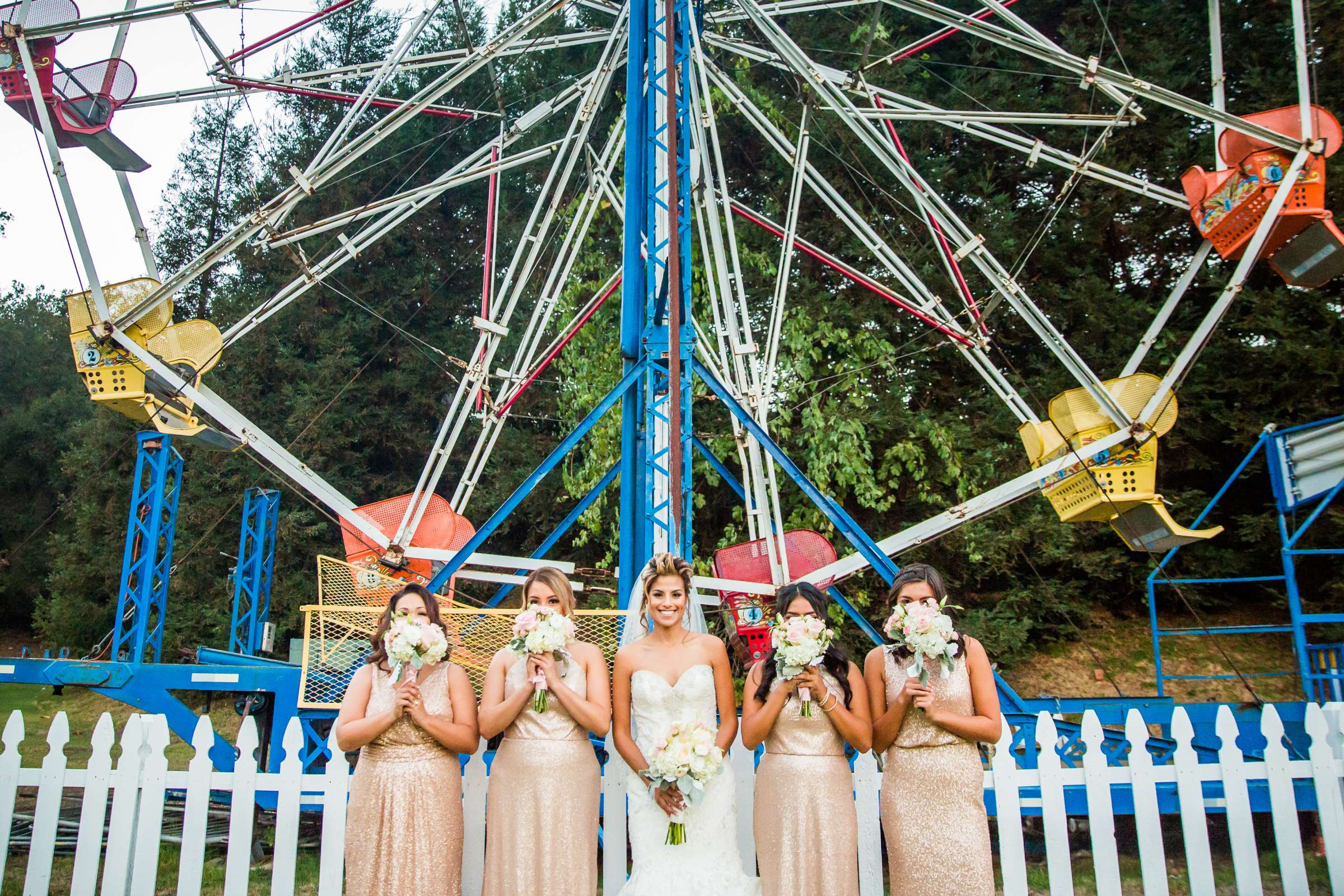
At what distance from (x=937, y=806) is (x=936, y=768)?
13 cm

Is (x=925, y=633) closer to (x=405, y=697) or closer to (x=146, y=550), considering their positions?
(x=405, y=697)

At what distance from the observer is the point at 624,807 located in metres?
3.95

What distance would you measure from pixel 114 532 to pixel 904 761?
22199 millimetres

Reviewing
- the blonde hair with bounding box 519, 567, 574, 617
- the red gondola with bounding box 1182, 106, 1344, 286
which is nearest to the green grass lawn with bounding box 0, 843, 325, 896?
the blonde hair with bounding box 519, 567, 574, 617

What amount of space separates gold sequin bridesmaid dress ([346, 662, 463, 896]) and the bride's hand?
0.82 meters

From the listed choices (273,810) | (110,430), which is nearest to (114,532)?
(110,430)

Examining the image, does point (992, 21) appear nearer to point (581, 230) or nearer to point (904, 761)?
point (581, 230)

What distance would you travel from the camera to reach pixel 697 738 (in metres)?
3.26

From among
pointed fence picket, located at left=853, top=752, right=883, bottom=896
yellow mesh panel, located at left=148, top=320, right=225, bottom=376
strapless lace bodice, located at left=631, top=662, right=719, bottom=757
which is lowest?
pointed fence picket, located at left=853, top=752, right=883, bottom=896

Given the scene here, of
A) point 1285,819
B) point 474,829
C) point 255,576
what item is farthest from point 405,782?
point 255,576

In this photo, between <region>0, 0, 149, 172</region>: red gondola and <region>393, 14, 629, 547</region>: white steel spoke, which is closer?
<region>0, 0, 149, 172</region>: red gondola

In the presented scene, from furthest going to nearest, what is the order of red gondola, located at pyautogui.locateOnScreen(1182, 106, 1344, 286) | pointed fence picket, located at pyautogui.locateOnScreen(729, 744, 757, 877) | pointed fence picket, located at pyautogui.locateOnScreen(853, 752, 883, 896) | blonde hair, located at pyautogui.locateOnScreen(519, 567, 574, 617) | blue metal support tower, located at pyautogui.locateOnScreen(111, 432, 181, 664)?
blue metal support tower, located at pyautogui.locateOnScreen(111, 432, 181, 664) < red gondola, located at pyautogui.locateOnScreen(1182, 106, 1344, 286) < pointed fence picket, located at pyautogui.locateOnScreen(853, 752, 883, 896) < pointed fence picket, located at pyautogui.locateOnScreen(729, 744, 757, 877) < blonde hair, located at pyautogui.locateOnScreen(519, 567, 574, 617)

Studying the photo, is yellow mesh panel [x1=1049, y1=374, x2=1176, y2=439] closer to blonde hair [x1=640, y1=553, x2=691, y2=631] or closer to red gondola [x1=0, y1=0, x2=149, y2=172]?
blonde hair [x1=640, y1=553, x2=691, y2=631]

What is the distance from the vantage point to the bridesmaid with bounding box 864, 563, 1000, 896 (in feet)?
11.1
